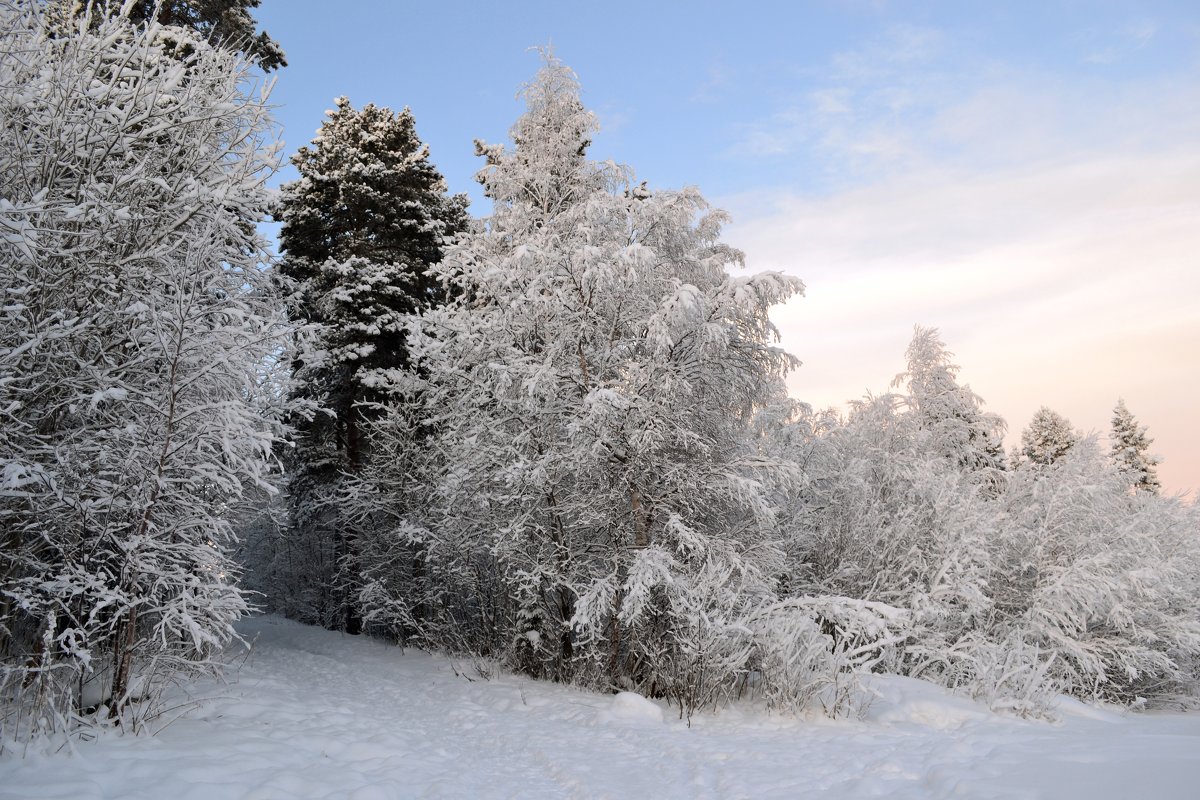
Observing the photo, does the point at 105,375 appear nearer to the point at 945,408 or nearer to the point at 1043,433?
the point at 945,408

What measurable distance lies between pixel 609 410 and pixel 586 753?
4219mm

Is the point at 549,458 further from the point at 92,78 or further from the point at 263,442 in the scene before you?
the point at 92,78

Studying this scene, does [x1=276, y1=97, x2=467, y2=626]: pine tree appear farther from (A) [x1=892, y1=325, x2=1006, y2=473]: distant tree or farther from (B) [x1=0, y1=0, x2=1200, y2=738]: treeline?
(A) [x1=892, y1=325, x2=1006, y2=473]: distant tree

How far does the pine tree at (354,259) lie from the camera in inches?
637

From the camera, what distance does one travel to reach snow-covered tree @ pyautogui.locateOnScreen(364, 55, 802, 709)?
30.7ft

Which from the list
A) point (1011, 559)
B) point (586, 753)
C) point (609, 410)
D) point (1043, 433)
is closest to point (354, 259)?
point (609, 410)

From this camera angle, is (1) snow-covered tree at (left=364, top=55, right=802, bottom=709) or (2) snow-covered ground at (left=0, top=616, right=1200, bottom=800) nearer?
(2) snow-covered ground at (left=0, top=616, right=1200, bottom=800)

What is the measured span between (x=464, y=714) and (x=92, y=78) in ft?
27.6

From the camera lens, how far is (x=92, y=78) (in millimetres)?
6453

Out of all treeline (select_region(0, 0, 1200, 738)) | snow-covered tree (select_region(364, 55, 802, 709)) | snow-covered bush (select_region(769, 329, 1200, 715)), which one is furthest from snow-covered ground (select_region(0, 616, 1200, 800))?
snow-covered bush (select_region(769, 329, 1200, 715))

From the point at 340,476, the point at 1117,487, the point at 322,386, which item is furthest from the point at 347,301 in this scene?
the point at 1117,487

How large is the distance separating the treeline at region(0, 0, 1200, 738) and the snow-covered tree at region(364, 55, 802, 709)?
0.06 meters

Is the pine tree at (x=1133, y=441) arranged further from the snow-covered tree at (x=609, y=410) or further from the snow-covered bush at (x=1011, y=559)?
the snow-covered tree at (x=609, y=410)

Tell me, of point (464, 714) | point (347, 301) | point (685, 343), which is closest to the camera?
point (464, 714)
